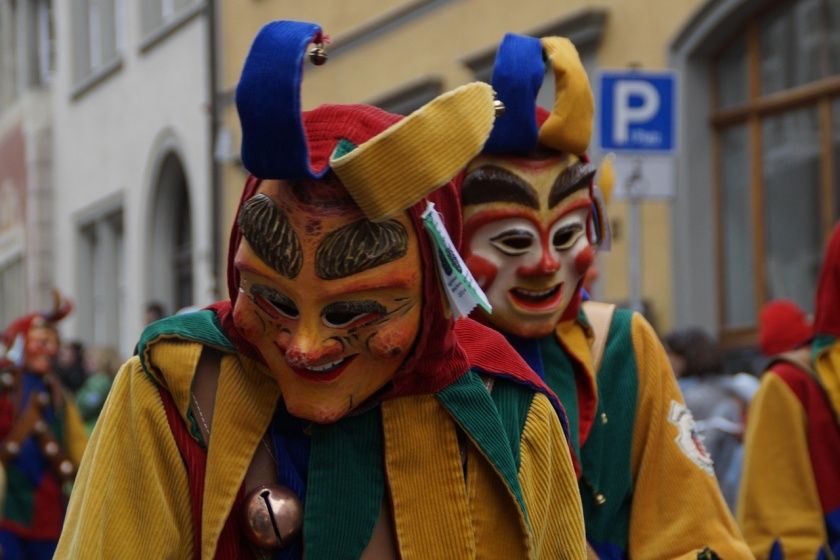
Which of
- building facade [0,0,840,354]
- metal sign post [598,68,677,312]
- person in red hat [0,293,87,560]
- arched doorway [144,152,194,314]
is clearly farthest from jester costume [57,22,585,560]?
arched doorway [144,152,194,314]

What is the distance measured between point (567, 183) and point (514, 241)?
0.18 m

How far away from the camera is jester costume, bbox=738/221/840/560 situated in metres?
5.61

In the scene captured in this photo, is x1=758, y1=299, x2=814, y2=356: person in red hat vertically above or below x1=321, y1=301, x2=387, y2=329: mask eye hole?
below

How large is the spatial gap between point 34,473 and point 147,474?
8.21 m

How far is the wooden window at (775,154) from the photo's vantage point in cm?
1260

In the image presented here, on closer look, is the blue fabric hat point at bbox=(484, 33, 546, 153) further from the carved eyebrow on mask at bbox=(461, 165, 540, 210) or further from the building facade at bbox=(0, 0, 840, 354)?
the building facade at bbox=(0, 0, 840, 354)

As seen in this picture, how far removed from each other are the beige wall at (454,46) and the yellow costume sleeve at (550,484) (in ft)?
32.7

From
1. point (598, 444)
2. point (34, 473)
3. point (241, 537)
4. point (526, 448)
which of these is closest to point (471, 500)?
point (526, 448)

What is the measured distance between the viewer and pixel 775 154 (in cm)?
1314

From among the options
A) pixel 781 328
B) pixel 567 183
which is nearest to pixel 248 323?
pixel 567 183

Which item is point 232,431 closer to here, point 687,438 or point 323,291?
point 323,291

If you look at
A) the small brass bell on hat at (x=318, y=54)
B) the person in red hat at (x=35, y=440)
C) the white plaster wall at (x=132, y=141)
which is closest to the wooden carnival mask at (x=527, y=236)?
the small brass bell on hat at (x=318, y=54)

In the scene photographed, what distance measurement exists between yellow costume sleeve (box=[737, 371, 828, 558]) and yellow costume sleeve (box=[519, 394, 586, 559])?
2.20 meters

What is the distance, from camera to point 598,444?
4.73m
